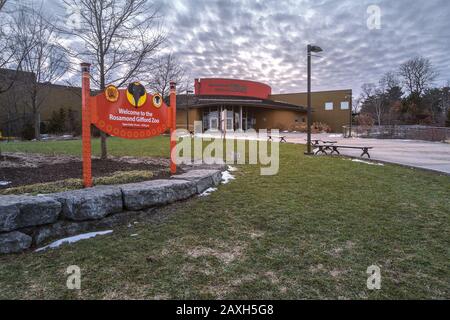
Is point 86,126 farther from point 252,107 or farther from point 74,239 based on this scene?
point 252,107

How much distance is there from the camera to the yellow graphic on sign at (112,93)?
488 centimetres

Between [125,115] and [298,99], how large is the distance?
47.1 meters

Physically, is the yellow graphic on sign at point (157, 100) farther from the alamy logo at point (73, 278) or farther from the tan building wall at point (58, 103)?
the tan building wall at point (58, 103)

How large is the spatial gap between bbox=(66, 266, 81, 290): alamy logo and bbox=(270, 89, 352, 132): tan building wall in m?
48.0

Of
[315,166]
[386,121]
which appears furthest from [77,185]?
[386,121]

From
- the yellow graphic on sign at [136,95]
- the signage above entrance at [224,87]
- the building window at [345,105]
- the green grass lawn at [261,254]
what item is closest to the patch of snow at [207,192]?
the green grass lawn at [261,254]

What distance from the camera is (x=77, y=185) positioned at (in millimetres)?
4480

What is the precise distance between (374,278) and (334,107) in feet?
157

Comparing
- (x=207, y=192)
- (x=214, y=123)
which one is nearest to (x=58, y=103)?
(x=214, y=123)

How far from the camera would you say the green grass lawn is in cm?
239

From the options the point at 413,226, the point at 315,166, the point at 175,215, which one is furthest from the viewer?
the point at 315,166

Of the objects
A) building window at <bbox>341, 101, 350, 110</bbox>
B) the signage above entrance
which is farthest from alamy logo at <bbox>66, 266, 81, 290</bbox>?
building window at <bbox>341, 101, 350, 110</bbox>

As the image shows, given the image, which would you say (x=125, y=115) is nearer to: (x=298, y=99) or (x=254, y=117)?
(x=254, y=117)

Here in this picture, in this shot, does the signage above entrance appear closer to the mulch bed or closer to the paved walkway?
the paved walkway
